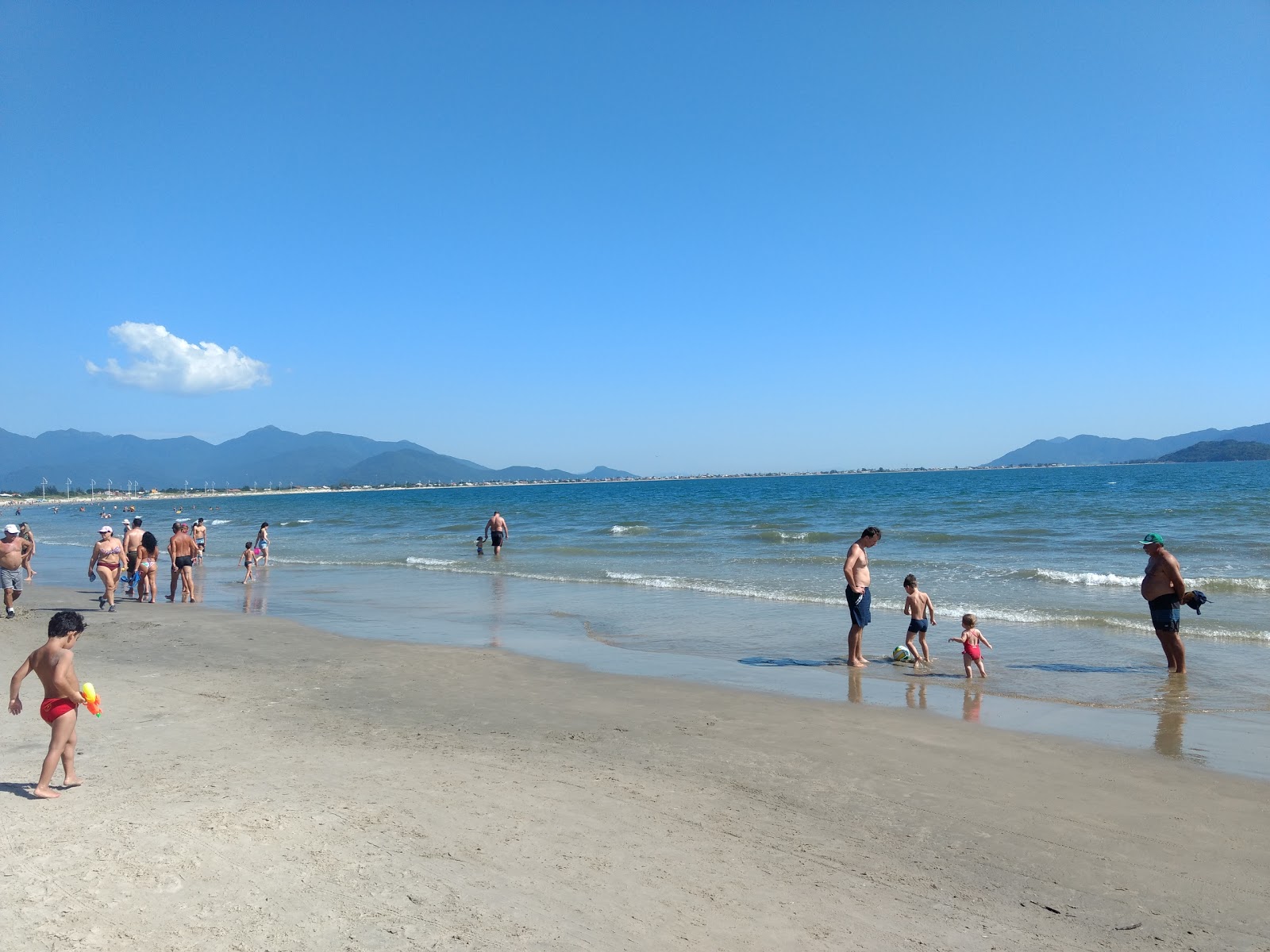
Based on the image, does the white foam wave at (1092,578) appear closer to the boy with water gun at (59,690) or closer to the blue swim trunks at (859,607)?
the blue swim trunks at (859,607)

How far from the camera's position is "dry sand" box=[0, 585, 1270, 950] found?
371 centimetres

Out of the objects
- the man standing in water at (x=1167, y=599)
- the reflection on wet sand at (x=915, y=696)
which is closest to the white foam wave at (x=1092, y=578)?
the man standing in water at (x=1167, y=599)

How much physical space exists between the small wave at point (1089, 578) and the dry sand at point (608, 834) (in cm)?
1149

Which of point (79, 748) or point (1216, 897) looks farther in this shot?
point (79, 748)

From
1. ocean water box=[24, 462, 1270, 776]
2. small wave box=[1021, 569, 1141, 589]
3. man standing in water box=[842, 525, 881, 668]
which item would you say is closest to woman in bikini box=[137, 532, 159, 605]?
ocean water box=[24, 462, 1270, 776]

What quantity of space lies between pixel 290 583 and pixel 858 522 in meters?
27.7

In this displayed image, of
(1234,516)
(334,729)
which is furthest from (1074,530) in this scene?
(334,729)

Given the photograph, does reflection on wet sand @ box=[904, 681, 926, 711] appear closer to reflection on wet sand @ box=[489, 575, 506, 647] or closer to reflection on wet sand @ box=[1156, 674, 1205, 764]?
reflection on wet sand @ box=[1156, 674, 1205, 764]

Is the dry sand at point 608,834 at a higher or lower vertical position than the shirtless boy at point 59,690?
lower

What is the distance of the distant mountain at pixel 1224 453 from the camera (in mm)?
173125

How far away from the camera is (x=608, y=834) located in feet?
15.4

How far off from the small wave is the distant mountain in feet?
616

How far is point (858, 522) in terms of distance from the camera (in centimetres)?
4038

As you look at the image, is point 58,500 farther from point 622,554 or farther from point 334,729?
point 334,729
